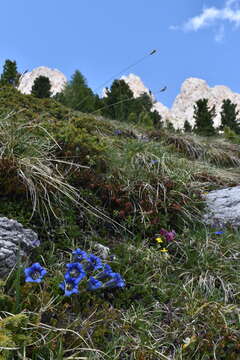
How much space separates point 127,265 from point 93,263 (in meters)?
0.38

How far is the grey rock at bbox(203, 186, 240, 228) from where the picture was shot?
357cm

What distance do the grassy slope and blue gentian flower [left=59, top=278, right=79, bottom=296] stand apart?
0.17ft

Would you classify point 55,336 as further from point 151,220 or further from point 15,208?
point 151,220

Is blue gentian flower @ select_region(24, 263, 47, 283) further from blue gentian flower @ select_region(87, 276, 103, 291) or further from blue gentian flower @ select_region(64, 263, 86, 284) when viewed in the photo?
blue gentian flower @ select_region(87, 276, 103, 291)

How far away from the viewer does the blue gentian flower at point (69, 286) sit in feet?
5.96

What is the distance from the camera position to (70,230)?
2.68 m

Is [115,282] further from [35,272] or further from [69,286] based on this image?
[35,272]

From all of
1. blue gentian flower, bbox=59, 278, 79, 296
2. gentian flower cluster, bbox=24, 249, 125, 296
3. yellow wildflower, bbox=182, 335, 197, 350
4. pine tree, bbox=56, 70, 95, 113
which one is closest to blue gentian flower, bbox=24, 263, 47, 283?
gentian flower cluster, bbox=24, 249, 125, 296

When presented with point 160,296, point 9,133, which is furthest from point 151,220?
point 9,133

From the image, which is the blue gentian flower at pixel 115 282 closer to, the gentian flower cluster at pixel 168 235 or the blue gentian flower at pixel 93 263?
the blue gentian flower at pixel 93 263

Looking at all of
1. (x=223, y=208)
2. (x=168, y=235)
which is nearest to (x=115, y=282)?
(x=168, y=235)

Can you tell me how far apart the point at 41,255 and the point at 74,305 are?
0.45 meters

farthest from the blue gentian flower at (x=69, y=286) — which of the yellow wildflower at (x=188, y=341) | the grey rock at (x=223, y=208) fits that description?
Result: the grey rock at (x=223, y=208)

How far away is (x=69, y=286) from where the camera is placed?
1.91 meters
